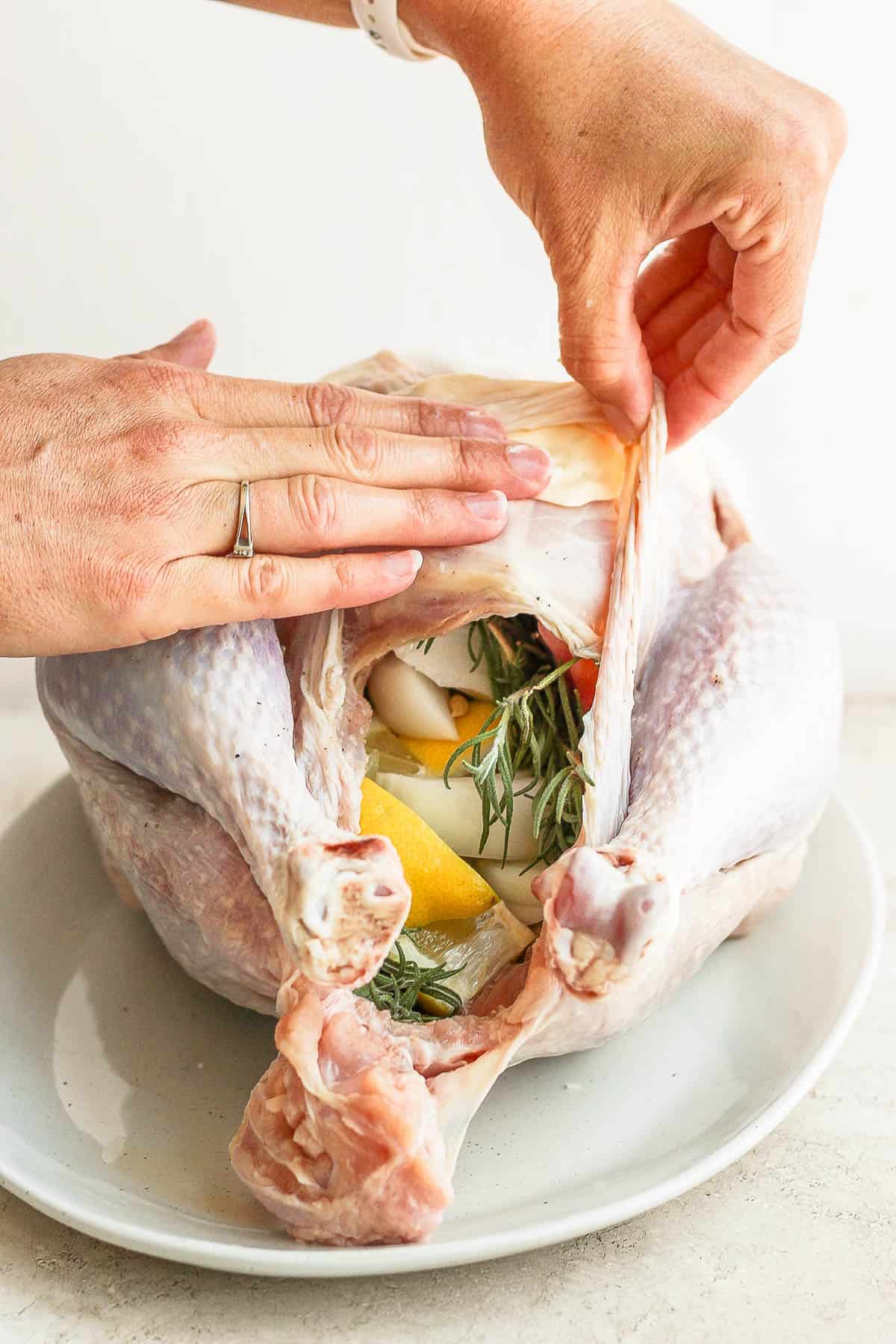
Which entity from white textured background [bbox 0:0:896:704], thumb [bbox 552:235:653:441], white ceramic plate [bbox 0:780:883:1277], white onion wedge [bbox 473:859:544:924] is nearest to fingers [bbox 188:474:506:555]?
thumb [bbox 552:235:653:441]

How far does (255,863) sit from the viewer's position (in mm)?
1100

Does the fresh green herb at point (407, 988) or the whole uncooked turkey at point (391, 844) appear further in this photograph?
the fresh green herb at point (407, 988)

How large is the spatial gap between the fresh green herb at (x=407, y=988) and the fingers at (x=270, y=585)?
310 mm

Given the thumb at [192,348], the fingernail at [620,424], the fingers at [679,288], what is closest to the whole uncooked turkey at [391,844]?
the fingernail at [620,424]

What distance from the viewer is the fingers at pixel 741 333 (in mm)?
1190

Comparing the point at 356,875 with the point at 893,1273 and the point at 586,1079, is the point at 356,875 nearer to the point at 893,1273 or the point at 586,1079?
the point at 586,1079

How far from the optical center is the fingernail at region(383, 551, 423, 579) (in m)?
1.18

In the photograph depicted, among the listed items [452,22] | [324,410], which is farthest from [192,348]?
[452,22]

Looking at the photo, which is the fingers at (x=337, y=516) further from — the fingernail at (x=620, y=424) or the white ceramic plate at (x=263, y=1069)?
the white ceramic plate at (x=263, y=1069)

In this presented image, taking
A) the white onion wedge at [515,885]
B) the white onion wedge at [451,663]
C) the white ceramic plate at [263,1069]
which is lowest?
the white ceramic plate at [263,1069]

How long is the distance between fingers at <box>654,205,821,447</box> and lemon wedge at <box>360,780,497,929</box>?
1.39 ft

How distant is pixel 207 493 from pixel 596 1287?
678 millimetres

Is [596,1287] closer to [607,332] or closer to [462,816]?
[462,816]

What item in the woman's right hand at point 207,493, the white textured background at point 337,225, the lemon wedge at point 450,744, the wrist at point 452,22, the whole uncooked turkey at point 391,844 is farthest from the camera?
the white textured background at point 337,225
